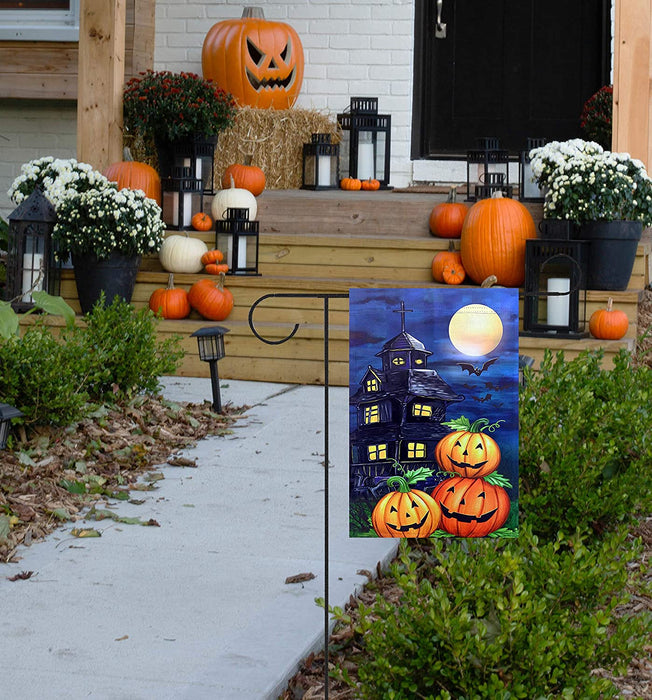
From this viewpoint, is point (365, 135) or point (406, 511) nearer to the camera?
point (406, 511)

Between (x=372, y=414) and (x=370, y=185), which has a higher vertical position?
(x=370, y=185)

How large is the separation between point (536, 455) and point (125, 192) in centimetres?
339

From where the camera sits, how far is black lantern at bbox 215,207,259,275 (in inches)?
234

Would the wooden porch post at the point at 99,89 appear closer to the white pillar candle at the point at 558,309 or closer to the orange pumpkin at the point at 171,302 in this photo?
the orange pumpkin at the point at 171,302

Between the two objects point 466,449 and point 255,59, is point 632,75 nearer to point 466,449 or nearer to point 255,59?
point 255,59

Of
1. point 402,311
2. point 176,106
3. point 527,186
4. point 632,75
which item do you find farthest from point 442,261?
point 402,311

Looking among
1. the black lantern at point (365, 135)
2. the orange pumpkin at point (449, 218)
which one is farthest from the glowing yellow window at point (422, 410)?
the black lantern at point (365, 135)

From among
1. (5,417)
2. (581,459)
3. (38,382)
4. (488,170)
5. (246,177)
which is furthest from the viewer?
(246,177)

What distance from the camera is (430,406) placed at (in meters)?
1.98

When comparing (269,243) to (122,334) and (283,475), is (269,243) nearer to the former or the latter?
(122,334)

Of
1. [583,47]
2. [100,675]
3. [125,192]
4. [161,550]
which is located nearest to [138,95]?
[125,192]

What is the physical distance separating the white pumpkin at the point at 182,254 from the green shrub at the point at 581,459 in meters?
3.07

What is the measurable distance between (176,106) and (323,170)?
1.22 m

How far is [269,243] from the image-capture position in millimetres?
6133
